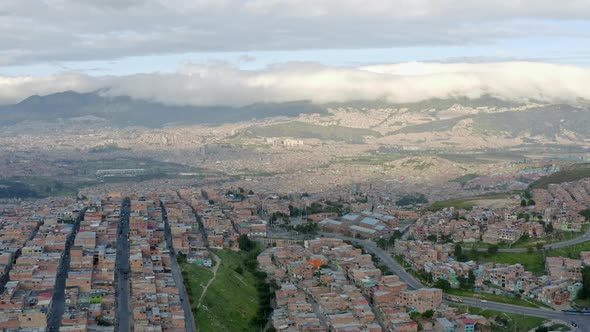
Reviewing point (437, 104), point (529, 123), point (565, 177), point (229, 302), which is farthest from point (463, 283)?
point (437, 104)

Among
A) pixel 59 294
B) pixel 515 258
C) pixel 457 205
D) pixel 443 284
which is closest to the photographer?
pixel 59 294

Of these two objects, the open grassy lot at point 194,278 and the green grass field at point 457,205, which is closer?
the open grassy lot at point 194,278

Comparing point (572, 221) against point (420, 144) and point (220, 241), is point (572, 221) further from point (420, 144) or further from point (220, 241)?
point (420, 144)

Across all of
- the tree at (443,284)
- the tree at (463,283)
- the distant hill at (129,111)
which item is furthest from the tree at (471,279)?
the distant hill at (129,111)

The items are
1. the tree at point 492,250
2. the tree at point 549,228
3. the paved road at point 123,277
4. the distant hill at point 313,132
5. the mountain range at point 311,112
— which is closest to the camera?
the paved road at point 123,277

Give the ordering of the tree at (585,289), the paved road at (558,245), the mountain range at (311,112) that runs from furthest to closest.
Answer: the mountain range at (311,112), the paved road at (558,245), the tree at (585,289)

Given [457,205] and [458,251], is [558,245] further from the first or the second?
[457,205]

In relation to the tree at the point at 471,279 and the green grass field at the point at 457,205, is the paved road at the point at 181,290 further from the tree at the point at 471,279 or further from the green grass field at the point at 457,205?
the green grass field at the point at 457,205

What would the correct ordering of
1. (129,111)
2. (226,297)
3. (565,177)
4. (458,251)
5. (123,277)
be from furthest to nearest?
(129,111) < (565,177) < (458,251) < (226,297) < (123,277)
